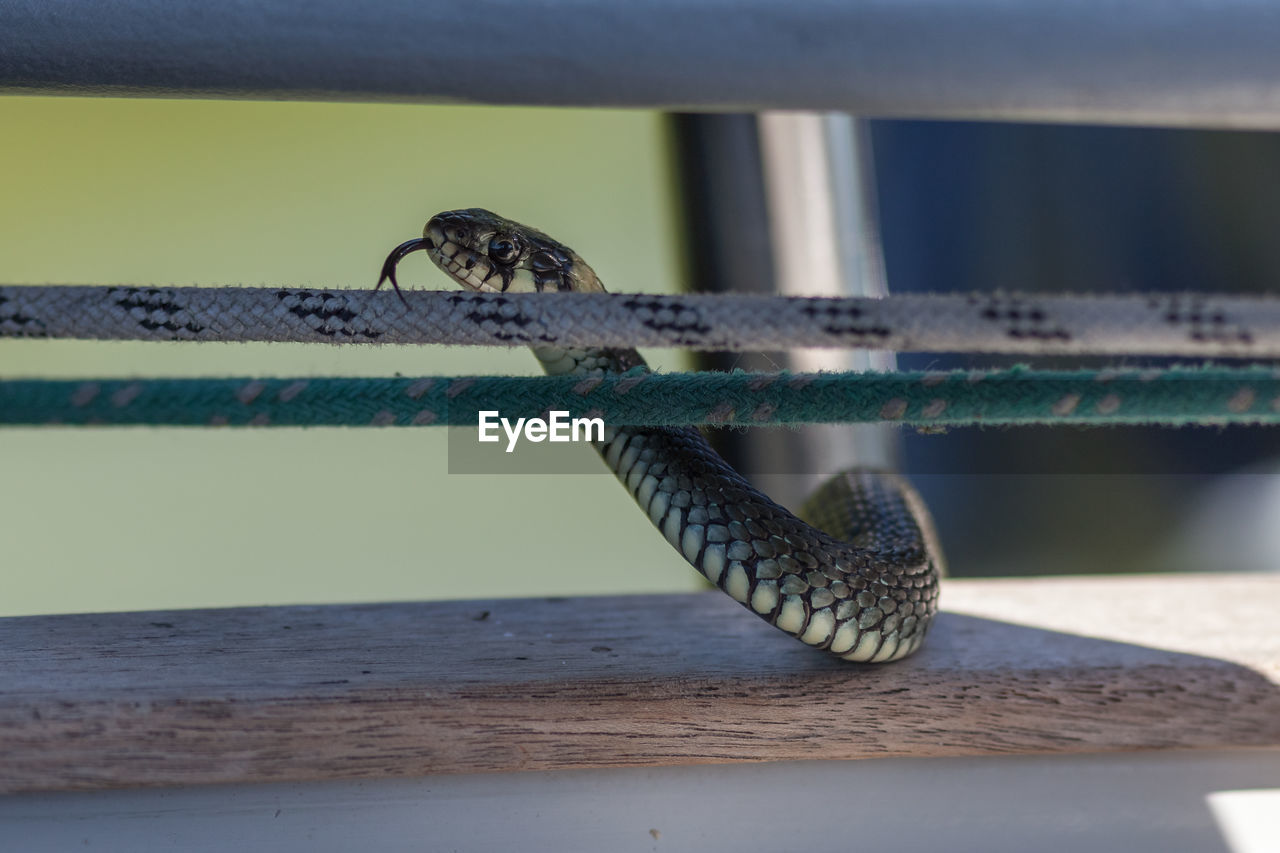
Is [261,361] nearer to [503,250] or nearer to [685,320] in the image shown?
[503,250]

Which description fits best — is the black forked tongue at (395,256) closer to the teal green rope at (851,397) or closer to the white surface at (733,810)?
the teal green rope at (851,397)

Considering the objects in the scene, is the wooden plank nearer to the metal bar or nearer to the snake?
the snake

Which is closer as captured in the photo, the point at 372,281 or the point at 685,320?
the point at 685,320

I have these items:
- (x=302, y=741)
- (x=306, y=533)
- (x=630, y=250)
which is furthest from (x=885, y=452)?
(x=302, y=741)

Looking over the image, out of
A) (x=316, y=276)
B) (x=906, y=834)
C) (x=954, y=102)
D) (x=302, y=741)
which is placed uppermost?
(x=316, y=276)

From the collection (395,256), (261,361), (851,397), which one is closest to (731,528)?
(851,397)

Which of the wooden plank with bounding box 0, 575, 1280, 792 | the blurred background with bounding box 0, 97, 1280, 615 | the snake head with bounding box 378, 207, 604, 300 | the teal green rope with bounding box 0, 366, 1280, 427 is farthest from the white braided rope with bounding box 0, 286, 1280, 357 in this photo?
the blurred background with bounding box 0, 97, 1280, 615

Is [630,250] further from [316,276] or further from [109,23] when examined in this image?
[109,23]
